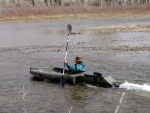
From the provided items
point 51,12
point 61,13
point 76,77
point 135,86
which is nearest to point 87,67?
point 76,77

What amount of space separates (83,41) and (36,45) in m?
4.35

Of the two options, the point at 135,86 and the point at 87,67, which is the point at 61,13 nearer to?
the point at 87,67

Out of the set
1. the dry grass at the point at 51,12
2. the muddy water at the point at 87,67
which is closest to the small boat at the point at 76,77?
the muddy water at the point at 87,67

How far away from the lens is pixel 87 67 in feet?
63.7

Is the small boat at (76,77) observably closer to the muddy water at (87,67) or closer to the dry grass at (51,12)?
the muddy water at (87,67)

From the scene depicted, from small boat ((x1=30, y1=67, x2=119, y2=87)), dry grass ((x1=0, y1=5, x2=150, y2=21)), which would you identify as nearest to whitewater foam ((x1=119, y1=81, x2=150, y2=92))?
small boat ((x1=30, y1=67, x2=119, y2=87))

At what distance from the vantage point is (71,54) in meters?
24.4

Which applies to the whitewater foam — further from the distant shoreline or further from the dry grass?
the dry grass

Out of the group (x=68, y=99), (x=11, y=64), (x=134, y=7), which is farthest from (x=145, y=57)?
(x=134, y=7)

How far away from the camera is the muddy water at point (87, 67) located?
12.4 metres

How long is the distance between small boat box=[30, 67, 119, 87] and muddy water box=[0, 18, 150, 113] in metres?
0.27

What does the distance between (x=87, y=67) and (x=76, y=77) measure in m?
4.46

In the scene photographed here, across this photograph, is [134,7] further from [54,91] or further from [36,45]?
[54,91]

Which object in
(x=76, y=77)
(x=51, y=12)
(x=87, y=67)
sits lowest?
(x=87, y=67)
